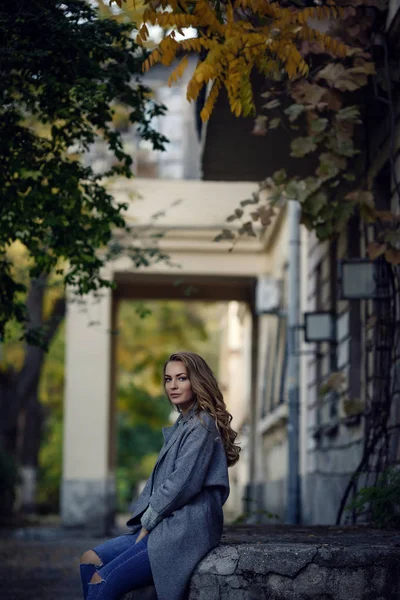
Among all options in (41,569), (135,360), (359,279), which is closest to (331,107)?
(359,279)

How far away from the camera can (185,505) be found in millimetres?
5691

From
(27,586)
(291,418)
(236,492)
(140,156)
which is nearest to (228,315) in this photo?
(236,492)

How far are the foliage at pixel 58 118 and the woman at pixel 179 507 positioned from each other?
10.2 ft

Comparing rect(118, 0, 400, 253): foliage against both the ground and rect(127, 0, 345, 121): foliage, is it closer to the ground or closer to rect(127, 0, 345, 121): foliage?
rect(127, 0, 345, 121): foliage

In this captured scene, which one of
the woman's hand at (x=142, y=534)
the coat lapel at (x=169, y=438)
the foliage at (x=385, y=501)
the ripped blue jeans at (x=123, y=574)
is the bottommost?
the ripped blue jeans at (x=123, y=574)

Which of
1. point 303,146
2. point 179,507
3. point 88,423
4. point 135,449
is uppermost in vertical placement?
point 303,146

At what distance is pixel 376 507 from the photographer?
8.18m

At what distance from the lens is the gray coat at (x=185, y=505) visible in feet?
18.4

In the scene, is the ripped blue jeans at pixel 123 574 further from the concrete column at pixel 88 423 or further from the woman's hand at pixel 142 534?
the concrete column at pixel 88 423

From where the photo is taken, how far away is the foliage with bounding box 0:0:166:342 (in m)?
8.34

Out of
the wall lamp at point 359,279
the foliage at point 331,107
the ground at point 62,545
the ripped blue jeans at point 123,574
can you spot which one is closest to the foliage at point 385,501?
the ground at point 62,545

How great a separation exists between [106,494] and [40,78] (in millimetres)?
13704

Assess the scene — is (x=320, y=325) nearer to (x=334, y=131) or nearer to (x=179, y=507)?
(x=334, y=131)

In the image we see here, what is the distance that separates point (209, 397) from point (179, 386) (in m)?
0.16
